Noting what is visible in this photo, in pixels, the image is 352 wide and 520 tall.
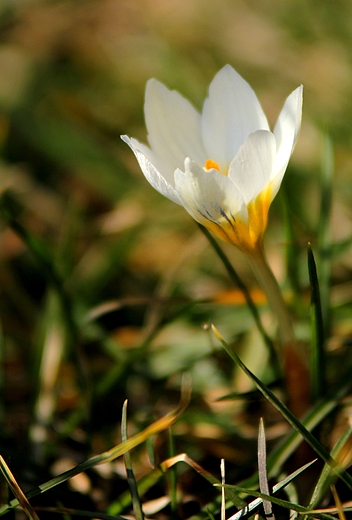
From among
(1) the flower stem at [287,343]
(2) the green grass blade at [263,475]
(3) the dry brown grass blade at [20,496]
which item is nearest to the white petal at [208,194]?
(1) the flower stem at [287,343]

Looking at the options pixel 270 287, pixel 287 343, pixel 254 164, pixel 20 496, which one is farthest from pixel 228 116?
pixel 20 496

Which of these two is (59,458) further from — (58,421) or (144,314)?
(144,314)

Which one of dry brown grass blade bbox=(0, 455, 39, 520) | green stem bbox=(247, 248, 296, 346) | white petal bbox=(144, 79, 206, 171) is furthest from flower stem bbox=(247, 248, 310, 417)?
dry brown grass blade bbox=(0, 455, 39, 520)

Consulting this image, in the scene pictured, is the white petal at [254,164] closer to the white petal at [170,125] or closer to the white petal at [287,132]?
the white petal at [287,132]

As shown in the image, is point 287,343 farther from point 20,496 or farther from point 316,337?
point 20,496

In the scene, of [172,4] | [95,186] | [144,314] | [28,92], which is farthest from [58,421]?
[172,4]

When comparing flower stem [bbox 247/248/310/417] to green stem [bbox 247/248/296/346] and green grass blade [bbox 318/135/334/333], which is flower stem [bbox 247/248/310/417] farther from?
green grass blade [bbox 318/135/334/333]

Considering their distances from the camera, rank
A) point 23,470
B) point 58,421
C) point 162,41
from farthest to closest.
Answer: point 162,41 → point 58,421 → point 23,470
